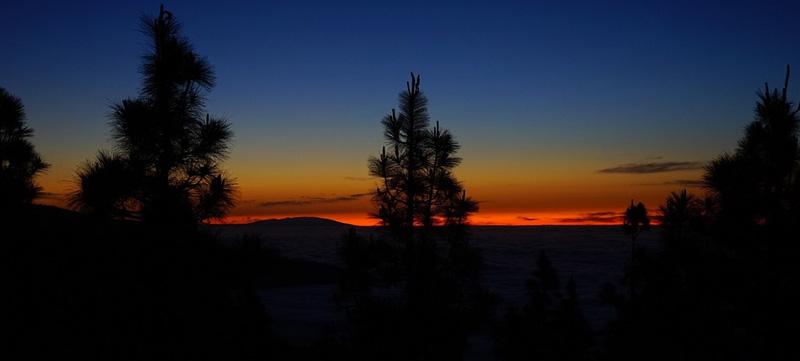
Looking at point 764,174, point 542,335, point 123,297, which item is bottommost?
point 542,335

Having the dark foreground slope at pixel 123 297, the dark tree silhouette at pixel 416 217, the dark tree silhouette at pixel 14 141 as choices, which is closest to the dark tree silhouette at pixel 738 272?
the dark tree silhouette at pixel 416 217

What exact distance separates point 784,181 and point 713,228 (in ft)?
3.95

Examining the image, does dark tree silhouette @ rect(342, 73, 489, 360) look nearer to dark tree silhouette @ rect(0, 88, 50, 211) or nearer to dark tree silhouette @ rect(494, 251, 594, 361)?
dark tree silhouette @ rect(494, 251, 594, 361)

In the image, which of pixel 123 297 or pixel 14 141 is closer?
pixel 123 297

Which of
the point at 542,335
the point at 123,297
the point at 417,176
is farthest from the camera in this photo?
the point at 417,176

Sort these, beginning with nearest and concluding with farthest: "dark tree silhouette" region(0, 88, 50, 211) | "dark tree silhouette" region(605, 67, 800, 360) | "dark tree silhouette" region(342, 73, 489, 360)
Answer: "dark tree silhouette" region(605, 67, 800, 360) → "dark tree silhouette" region(342, 73, 489, 360) → "dark tree silhouette" region(0, 88, 50, 211)

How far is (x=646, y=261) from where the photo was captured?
803cm

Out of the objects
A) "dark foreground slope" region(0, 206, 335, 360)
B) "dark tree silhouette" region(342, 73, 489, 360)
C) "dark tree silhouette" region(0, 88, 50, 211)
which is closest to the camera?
"dark foreground slope" region(0, 206, 335, 360)

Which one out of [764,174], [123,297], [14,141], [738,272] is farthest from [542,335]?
[14,141]

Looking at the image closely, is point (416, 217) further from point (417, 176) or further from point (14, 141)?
point (14, 141)

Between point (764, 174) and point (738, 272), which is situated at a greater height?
point (764, 174)

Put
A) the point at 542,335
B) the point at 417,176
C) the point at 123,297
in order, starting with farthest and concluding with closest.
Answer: the point at 417,176, the point at 542,335, the point at 123,297

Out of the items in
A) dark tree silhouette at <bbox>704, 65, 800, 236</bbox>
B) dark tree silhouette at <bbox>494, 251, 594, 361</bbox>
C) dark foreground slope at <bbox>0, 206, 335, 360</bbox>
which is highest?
dark tree silhouette at <bbox>704, 65, 800, 236</bbox>

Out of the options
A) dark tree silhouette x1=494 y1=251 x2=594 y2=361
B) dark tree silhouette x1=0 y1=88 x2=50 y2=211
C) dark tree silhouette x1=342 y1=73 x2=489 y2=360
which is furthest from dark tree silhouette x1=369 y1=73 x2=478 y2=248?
dark tree silhouette x1=0 y1=88 x2=50 y2=211
